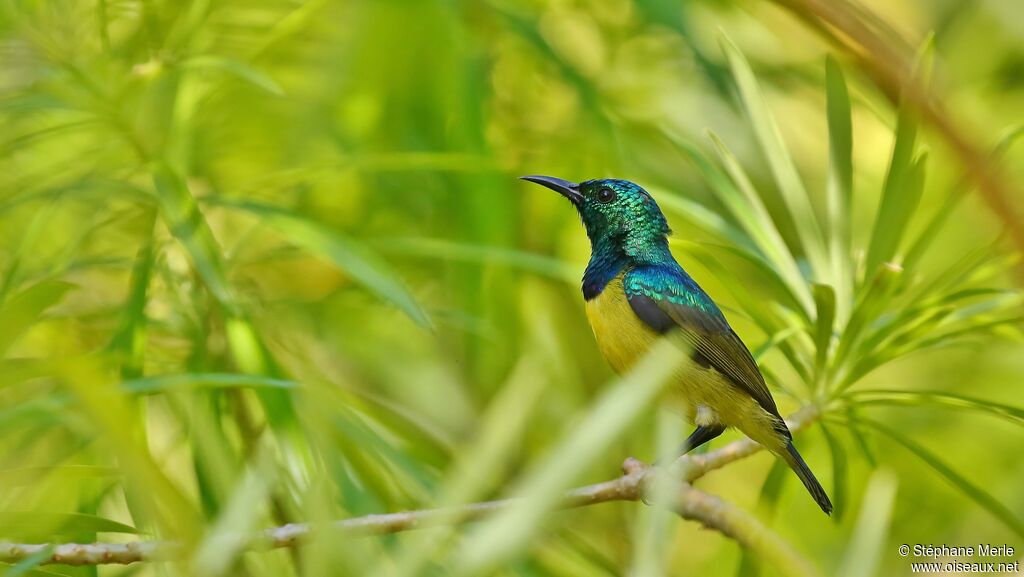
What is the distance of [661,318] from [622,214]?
241 millimetres

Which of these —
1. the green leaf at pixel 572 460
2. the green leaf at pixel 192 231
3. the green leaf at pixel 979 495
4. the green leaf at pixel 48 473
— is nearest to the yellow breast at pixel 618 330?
the green leaf at pixel 979 495

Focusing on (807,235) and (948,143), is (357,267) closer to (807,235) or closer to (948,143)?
(807,235)

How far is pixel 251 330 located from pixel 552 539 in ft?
1.92

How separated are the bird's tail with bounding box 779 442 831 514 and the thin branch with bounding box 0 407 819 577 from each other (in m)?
0.05

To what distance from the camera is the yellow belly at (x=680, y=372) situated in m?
1.54

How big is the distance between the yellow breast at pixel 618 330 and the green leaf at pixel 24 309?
2.39 ft

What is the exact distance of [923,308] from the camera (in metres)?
1.33

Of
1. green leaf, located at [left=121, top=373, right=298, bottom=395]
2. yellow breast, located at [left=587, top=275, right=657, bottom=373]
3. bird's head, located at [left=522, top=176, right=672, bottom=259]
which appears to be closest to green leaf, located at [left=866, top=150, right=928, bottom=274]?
yellow breast, located at [left=587, top=275, right=657, bottom=373]

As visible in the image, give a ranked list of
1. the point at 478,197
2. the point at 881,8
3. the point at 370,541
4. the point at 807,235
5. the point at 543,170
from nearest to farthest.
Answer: the point at 370,541 < the point at 807,235 < the point at 478,197 < the point at 543,170 < the point at 881,8

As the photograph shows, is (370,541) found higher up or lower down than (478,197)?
lower down

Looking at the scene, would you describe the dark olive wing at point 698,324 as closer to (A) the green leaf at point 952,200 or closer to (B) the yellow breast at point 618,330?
(B) the yellow breast at point 618,330

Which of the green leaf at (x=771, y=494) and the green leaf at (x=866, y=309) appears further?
the green leaf at (x=771, y=494)

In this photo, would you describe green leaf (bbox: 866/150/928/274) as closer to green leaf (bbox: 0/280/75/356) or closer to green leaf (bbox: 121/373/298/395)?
green leaf (bbox: 121/373/298/395)

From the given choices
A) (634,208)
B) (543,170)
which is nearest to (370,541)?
(634,208)
